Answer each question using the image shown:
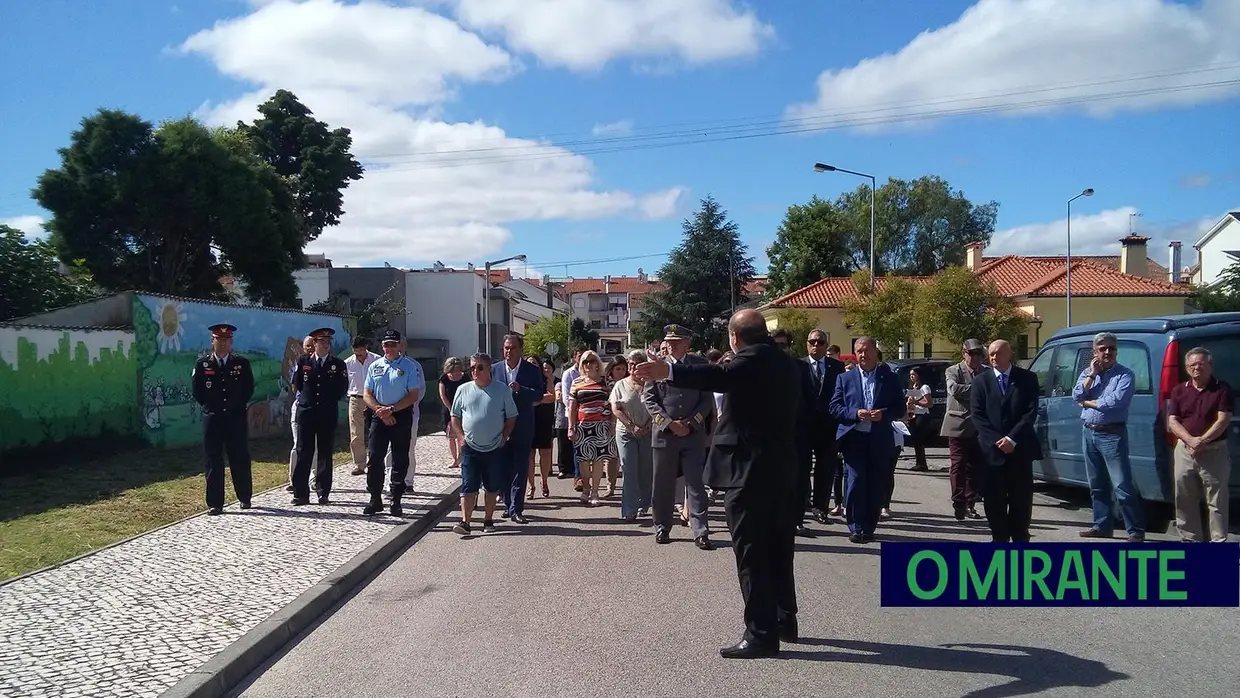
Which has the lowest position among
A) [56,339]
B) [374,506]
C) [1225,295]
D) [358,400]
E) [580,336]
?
[374,506]

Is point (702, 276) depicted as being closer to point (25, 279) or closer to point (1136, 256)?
point (1136, 256)

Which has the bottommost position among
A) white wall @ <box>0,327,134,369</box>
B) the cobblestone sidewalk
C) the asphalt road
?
the asphalt road

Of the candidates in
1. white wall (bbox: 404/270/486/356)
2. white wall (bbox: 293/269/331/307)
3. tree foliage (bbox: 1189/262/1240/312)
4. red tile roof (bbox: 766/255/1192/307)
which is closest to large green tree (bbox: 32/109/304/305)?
white wall (bbox: 293/269/331/307)

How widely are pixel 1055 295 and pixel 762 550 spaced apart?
1776 inches

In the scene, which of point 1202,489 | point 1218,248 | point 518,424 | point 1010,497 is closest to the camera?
point 1010,497

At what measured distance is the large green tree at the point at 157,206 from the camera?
30672 mm

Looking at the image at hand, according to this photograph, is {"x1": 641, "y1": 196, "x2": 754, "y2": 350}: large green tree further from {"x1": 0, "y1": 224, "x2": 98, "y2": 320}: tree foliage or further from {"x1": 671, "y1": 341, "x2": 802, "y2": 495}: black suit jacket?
{"x1": 671, "y1": 341, "x2": 802, "y2": 495}: black suit jacket

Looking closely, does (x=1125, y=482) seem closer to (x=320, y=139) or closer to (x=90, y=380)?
(x=90, y=380)

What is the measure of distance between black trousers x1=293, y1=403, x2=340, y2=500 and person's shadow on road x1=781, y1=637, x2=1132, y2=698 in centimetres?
664

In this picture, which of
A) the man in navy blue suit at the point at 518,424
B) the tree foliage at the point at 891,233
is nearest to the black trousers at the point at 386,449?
the man in navy blue suit at the point at 518,424

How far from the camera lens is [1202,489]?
8391 mm

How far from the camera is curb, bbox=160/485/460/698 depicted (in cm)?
505

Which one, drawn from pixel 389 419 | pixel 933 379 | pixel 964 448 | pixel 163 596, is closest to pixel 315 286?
pixel 933 379

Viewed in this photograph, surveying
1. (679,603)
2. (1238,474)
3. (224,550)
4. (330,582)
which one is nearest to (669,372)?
(679,603)
